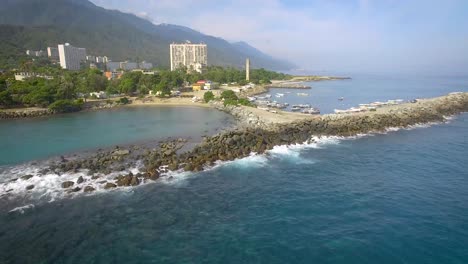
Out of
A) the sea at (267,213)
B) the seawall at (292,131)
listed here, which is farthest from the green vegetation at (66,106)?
the seawall at (292,131)

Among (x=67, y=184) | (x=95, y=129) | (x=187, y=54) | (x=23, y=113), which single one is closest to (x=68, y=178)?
(x=67, y=184)

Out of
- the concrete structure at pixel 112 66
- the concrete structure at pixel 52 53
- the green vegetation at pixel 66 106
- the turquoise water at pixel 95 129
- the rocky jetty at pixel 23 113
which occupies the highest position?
the concrete structure at pixel 52 53

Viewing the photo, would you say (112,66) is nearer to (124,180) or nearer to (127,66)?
(127,66)

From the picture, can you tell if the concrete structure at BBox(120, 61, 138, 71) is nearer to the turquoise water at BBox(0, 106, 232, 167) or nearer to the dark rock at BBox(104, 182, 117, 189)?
the turquoise water at BBox(0, 106, 232, 167)

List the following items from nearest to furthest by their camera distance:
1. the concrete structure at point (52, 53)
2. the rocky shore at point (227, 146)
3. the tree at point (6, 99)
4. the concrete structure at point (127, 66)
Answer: the rocky shore at point (227, 146) → the tree at point (6, 99) → the concrete structure at point (52, 53) → the concrete structure at point (127, 66)

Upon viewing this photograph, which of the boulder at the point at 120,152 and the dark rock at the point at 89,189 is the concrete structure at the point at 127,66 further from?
the dark rock at the point at 89,189

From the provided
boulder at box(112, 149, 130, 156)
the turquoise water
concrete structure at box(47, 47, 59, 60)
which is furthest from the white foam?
concrete structure at box(47, 47, 59, 60)
